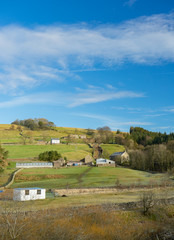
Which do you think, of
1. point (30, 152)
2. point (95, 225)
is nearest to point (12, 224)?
point (95, 225)

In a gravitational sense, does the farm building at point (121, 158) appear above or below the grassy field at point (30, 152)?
below

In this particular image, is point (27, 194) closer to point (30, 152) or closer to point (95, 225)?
point (95, 225)

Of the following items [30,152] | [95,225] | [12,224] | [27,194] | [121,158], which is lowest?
[27,194]

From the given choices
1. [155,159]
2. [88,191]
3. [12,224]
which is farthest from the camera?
[155,159]

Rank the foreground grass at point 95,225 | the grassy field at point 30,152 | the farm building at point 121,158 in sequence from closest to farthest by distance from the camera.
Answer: the foreground grass at point 95,225
the grassy field at point 30,152
the farm building at point 121,158

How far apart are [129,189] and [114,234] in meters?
33.2

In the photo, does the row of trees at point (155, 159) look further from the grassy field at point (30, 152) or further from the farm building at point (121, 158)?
the grassy field at point (30, 152)

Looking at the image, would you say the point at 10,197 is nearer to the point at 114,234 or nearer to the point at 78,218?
the point at 78,218

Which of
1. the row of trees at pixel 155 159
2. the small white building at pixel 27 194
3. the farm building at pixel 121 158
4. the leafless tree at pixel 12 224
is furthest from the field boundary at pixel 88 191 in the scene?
the farm building at pixel 121 158

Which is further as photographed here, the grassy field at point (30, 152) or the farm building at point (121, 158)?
the farm building at point (121, 158)

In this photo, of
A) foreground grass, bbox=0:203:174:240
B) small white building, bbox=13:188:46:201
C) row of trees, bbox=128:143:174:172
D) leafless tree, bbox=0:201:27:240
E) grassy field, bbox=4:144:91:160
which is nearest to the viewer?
leafless tree, bbox=0:201:27:240

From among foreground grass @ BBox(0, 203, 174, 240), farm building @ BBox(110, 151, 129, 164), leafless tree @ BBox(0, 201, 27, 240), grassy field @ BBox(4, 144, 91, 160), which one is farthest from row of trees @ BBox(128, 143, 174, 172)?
leafless tree @ BBox(0, 201, 27, 240)

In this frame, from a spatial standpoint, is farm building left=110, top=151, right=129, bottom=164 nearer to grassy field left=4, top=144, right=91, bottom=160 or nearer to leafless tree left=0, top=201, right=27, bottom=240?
grassy field left=4, top=144, right=91, bottom=160

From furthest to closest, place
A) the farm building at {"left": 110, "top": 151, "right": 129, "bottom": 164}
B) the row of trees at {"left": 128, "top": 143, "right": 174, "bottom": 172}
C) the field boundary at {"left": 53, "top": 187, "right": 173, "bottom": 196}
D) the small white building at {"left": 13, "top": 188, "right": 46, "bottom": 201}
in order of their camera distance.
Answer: the farm building at {"left": 110, "top": 151, "right": 129, "bottom": 164}
the row of trees at {"left": 128, "top": 143, "right": 174, "bottom": 172}
the field boundary at {"left": 53, "top": 187, "right": 173, "bottom": 196}
the small white building at {"left": 13, "top": 188, "right": 46, "bottom": 201}
